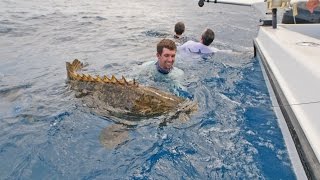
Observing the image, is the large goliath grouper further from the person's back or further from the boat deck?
the person's back

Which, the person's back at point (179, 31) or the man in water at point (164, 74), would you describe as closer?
the man in water at point (164, 74)

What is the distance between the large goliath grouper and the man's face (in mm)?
1134

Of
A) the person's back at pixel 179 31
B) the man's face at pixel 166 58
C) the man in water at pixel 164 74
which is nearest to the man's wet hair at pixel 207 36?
the person's back at pixel 179 31

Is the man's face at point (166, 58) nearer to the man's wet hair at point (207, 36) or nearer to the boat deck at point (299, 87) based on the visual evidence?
the boat deck at point (299, 87)

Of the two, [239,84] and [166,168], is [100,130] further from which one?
[239,84]

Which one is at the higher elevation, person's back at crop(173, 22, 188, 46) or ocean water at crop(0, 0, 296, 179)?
person's back at crop(173, 22, 188, 46)

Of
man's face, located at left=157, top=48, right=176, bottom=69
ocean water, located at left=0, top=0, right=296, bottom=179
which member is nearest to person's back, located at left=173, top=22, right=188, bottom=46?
ocean water, located at left=0, top=0, right=296, bottom=179

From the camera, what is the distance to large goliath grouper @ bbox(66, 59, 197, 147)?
491 cm

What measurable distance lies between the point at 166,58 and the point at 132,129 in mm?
1664

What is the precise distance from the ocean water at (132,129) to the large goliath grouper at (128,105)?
125 mm

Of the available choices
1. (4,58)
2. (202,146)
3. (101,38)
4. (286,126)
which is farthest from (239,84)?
(101,38)

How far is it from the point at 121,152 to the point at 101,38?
9.40m

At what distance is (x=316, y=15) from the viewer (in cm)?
892

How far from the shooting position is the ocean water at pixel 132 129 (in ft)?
14.1
